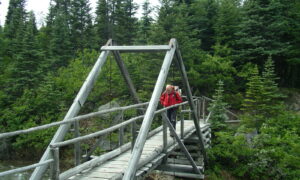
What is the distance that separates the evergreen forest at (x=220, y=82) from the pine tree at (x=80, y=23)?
23.7 ft

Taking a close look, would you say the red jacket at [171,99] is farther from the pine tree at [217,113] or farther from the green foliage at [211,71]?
the green foliage at [211,71]

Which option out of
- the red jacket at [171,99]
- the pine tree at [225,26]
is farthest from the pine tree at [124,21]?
the red jacket at [171,99]

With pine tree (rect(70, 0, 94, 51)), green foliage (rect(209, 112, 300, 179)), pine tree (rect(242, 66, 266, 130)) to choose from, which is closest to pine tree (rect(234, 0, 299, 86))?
pine tree (rect(242, 66, 266, 130))

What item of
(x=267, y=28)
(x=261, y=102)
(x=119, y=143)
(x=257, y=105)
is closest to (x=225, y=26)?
(x=267, y=28)

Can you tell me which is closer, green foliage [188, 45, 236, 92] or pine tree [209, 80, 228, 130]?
pine tree [209, 80, 228, 130]

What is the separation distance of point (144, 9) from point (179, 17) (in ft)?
39.7

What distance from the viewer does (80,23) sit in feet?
100

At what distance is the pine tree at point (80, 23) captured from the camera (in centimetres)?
2938

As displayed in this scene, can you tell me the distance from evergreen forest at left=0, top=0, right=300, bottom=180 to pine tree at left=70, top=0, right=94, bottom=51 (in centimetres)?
723

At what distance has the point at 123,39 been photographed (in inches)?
1110

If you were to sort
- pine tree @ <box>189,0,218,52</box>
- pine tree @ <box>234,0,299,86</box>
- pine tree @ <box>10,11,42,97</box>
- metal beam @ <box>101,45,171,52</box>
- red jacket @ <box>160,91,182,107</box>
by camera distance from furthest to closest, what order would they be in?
1. pine tree @ <box>189,0,218,52</box>
2. pine tree @ <box>10,11,42,97</box>
3. pine tree @ <box>234,0,299,86</box>
4. red jacket @ <box>160,91,182,107</box>
5. metal beam @ <box>101,45,171,52</box>

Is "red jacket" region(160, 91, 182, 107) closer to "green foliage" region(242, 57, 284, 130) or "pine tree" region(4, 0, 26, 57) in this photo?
"green foliage" region(242, 57, 284, 130)

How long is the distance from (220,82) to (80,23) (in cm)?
2193

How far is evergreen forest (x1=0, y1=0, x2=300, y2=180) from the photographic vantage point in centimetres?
1112
